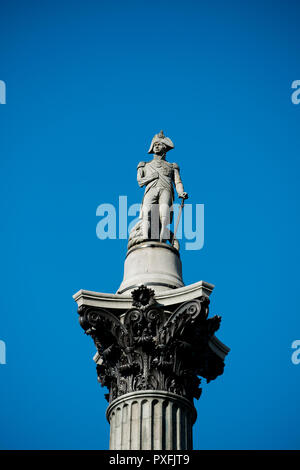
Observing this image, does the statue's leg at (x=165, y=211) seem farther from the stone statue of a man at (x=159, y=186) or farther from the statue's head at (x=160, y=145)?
the statue's head at (x=160, y=145)

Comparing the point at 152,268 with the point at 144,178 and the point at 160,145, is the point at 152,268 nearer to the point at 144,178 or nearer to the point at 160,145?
the point at 144,178

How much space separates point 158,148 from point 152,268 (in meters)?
5.43

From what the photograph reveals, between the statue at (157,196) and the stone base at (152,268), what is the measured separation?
1.53 feet

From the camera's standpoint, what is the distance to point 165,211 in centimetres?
2923

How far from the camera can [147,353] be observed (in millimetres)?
25000

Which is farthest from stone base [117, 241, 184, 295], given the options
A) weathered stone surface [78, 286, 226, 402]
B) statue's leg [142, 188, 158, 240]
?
weathered stone surface [78, 286, 226, 402]

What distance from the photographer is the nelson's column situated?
24.1 metres

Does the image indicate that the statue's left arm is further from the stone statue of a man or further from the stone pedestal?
→ the stone pedestal

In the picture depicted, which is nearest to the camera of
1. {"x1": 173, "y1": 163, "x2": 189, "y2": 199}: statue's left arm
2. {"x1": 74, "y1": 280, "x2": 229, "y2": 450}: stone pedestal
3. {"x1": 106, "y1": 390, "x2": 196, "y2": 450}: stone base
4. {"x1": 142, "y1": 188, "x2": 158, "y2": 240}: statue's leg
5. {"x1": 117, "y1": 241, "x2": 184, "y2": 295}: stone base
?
{"x1": 106, "y1": 390, "x2": 196, "y2": 450}: stone base

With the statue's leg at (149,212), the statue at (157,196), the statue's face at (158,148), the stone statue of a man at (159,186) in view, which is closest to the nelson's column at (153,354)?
the statue's leg at (149,212)

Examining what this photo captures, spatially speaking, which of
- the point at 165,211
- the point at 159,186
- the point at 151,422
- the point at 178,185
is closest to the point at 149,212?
the point at 165,211
